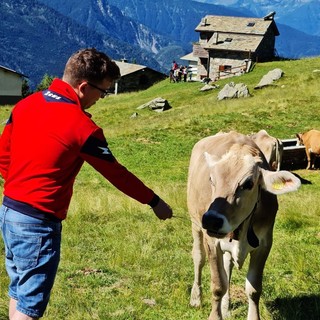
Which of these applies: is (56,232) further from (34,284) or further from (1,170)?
(1,170)

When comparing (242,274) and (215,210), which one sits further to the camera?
(242,274)

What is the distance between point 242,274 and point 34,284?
390cm

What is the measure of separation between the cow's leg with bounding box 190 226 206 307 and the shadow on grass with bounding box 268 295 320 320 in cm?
89

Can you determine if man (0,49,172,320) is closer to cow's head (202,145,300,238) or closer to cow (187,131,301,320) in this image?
cow's head (202,145,300,238)

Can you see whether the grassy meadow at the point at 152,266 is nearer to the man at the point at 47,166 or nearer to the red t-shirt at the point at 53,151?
the man at the point at 47,166

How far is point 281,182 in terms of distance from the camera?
16.0ft

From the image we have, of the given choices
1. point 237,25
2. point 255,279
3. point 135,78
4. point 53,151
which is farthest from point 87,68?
point 135,78

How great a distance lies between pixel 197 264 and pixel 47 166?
326 centimetres

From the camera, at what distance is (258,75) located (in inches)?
1831

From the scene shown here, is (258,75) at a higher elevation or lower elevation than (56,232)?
lower

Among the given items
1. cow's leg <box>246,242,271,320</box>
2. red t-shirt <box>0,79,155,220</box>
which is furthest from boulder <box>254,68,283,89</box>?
red t-shirt <box>0,79,155,220</box>

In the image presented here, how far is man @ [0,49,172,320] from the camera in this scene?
3.94 m

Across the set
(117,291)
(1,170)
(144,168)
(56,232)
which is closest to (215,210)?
(56,232)

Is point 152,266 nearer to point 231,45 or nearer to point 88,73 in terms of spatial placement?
point 88,73
